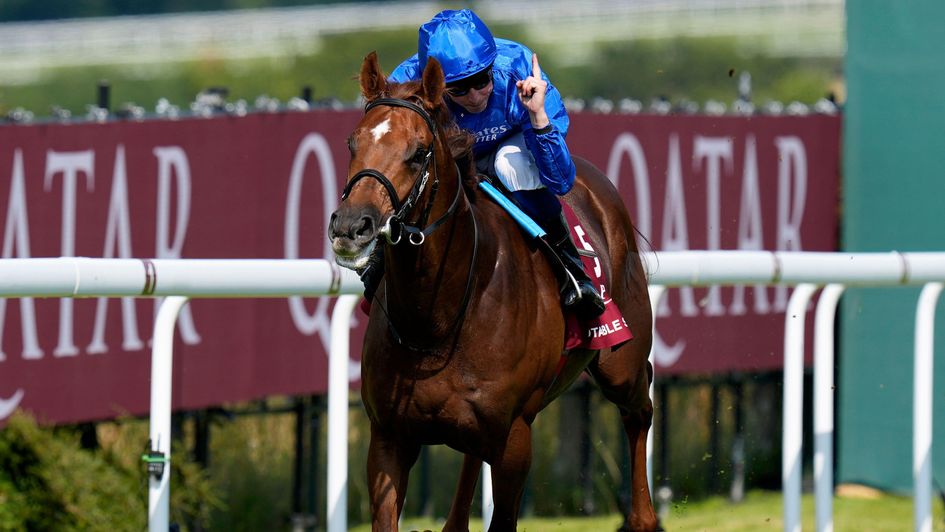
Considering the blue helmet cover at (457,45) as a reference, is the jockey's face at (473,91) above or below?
below

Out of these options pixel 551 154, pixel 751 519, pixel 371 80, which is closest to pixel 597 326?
pixel 551 154

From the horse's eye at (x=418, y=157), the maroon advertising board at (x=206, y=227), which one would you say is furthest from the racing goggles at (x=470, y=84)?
the maroon advertising board at (x=206, y=227)

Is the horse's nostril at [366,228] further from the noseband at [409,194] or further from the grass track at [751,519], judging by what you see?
the grass track at [751,519]

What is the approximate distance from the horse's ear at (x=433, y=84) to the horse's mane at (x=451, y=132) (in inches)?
0.6

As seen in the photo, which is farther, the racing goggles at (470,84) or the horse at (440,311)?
the racing goggles at (470,84)

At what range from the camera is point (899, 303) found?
8.30 m

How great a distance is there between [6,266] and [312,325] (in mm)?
3003

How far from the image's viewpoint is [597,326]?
14.8ft

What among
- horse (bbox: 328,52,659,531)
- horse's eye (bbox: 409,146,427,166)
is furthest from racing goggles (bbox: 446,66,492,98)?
horse's eye (bbox: 409,146,427,166)

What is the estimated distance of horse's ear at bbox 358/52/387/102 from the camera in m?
3.93

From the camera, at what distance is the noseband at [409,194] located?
3672 mm

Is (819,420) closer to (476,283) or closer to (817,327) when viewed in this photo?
(817,327)

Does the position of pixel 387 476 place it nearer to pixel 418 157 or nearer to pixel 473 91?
pixel 418 157

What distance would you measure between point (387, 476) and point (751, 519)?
13.1 feet
